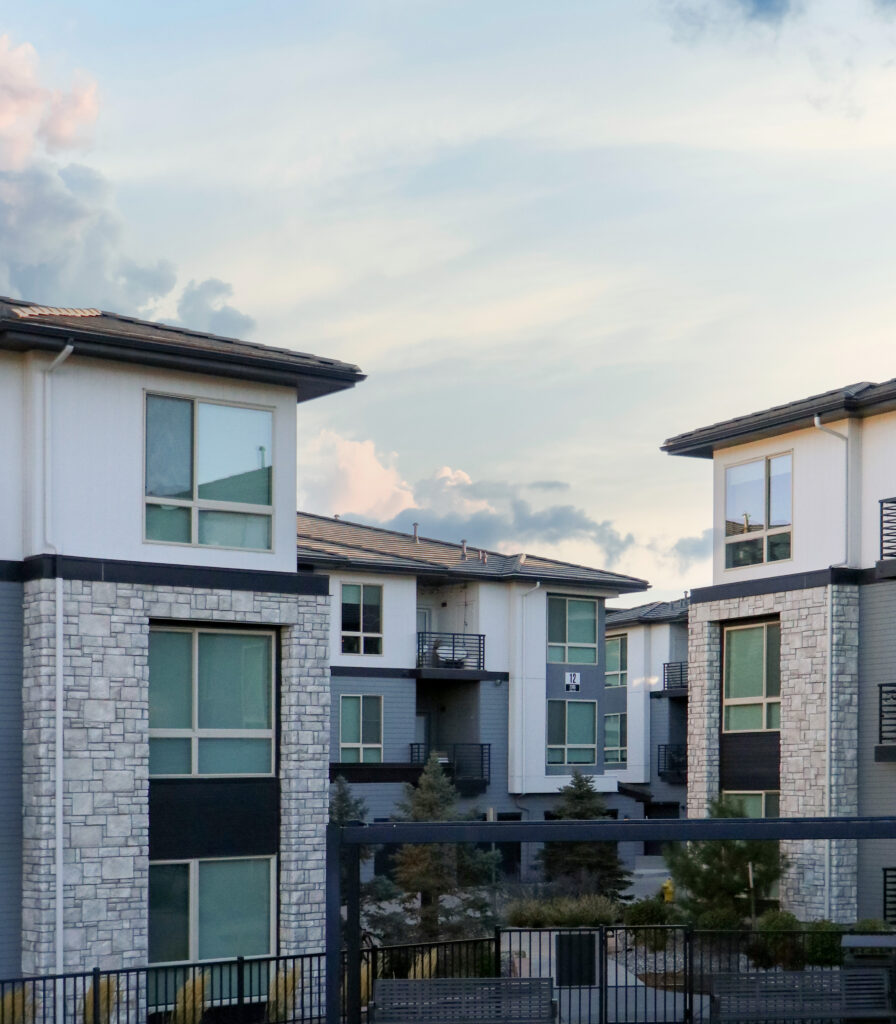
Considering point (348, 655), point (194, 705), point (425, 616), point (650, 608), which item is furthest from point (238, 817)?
point (650, 608)

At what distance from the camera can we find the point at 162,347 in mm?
17250

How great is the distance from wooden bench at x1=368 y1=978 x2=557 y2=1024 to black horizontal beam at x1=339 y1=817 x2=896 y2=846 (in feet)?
12.6

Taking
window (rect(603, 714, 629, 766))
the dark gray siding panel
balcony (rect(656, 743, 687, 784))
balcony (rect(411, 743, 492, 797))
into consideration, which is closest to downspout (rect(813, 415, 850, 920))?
the dark gray siding panel

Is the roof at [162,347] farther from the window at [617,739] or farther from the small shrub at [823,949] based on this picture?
the window at [617,739]

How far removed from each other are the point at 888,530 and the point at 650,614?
2402 centimetres

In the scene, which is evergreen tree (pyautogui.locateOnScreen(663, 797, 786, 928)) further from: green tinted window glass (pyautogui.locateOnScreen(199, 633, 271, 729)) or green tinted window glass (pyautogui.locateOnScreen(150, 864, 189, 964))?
green tinted window glass (pyautogui.locateOnScreen(150, 864, 189, 964))

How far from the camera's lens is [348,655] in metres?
35.4

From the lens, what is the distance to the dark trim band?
657 inches

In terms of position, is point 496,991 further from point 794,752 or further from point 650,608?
point 650,608

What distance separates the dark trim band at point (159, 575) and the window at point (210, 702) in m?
0.65

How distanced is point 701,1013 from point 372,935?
24.3ft

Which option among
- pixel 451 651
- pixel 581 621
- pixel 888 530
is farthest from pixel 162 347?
pixel 581 621

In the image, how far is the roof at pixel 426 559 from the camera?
35344 mm

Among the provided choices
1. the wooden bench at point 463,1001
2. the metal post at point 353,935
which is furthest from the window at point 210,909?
the metal post at point 353,935
